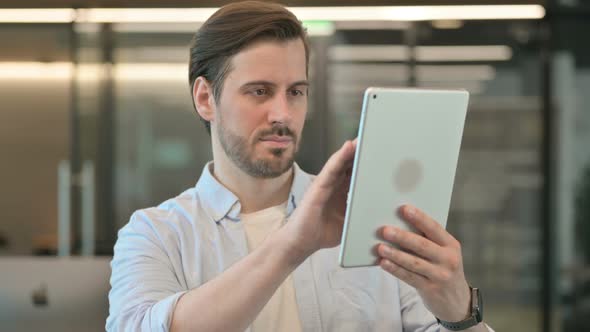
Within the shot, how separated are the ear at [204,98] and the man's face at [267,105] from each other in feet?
0.36

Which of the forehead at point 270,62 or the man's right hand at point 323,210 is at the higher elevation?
the forehead at point 270,62

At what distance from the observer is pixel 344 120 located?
4688 mm

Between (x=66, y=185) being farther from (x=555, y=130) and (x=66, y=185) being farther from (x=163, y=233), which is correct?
(x=163, y=233)

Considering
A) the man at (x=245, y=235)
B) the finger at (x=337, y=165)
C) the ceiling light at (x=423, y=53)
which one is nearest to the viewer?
the finger at (x=337, y=165)

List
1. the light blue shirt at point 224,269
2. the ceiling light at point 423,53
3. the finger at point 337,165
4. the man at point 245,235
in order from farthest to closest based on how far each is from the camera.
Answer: the ceiling light at point 423,53 → the light blue shirt at point 224,269 → the man at point 245,235 → the finger at point 337,165

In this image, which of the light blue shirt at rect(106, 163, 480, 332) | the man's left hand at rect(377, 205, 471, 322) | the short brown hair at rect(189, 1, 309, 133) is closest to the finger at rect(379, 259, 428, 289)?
the man's left hand at rect(377, 205, 471, 322)

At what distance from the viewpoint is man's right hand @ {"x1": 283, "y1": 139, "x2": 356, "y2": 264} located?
1.08 m

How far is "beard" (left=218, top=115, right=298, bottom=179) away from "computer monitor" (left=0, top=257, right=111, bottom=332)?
417mm

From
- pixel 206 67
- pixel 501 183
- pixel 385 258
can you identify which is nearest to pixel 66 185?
pixel 501 183

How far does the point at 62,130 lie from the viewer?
4.72 metres

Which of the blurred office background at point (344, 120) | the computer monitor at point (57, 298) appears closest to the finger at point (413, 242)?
the computer monitor at point (57, 298)

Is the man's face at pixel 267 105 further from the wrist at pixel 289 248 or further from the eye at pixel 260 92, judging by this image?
the wrist at pixel 289 248

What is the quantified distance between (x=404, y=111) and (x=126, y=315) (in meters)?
0.57

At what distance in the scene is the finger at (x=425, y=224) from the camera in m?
1.10
